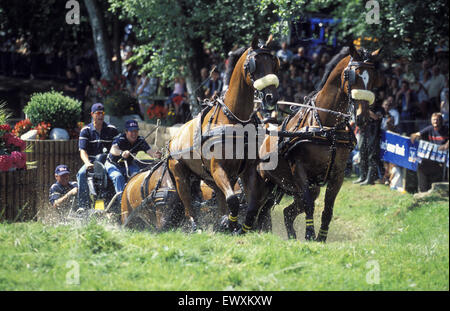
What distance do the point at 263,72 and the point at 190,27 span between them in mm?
9225

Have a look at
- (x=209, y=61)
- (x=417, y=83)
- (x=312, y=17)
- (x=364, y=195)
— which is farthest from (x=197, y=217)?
(x=312, y=17)

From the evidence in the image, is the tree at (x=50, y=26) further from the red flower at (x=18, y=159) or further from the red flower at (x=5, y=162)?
the red flower at (x=5, y=162)

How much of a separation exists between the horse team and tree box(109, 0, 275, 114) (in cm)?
731

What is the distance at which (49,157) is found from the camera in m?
12.4

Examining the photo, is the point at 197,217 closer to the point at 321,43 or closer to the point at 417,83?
the point at 417,83

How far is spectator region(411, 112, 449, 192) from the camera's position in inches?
493

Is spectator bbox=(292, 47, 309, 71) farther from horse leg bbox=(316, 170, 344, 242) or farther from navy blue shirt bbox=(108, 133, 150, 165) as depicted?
horse leg bbox=(316, 170, 344, 242)

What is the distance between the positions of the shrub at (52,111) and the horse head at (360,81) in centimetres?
644

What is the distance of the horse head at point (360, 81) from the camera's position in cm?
784

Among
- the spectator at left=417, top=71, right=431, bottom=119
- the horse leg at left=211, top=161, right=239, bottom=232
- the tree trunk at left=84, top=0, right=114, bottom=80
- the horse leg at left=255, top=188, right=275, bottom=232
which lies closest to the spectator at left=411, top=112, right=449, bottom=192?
the spectator at left=417, top=71, right=431, bottom=119

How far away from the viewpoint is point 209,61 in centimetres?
1902

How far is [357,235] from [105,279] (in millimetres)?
6820

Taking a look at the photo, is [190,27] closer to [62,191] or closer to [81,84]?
[81,84]

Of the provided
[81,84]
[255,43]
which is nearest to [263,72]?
[255,43]
